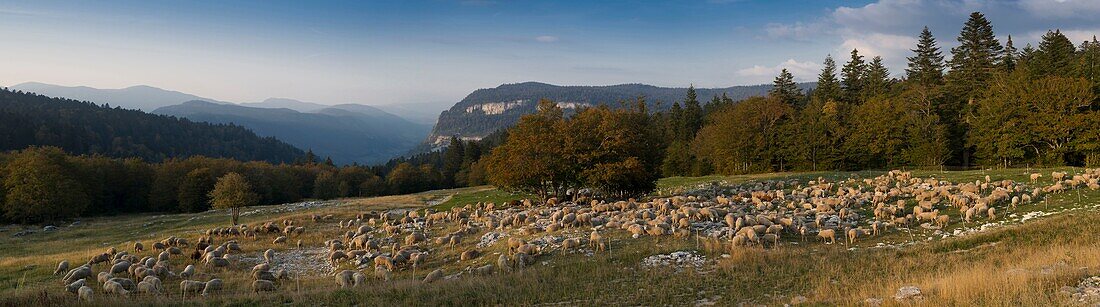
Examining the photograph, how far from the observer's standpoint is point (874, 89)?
77.1 metres

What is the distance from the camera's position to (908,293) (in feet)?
32.4

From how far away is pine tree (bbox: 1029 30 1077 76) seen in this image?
2314 inches

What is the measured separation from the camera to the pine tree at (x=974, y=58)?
6450cm

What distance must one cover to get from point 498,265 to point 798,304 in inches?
383

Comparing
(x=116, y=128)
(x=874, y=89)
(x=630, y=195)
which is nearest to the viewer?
(x=630, y=195)

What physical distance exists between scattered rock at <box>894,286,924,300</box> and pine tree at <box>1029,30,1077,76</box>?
6730cm

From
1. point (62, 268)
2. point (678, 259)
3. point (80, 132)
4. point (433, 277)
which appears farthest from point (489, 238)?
point (80, 132)

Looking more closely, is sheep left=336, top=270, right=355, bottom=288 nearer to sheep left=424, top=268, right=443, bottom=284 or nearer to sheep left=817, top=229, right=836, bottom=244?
sheep left=424, top=268, right=443, bottom=284

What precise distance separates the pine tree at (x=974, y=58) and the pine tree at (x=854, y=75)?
14.3 m

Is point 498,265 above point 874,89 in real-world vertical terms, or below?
below

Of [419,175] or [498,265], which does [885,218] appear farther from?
[419,175]

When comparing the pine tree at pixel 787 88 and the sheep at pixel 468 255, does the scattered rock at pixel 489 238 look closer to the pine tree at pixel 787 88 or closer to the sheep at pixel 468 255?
the sheep at pixel 468 255

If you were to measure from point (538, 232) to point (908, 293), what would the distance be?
Result: 14673mm

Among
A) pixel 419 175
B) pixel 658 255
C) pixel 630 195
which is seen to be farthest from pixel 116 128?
pixel 658 255
